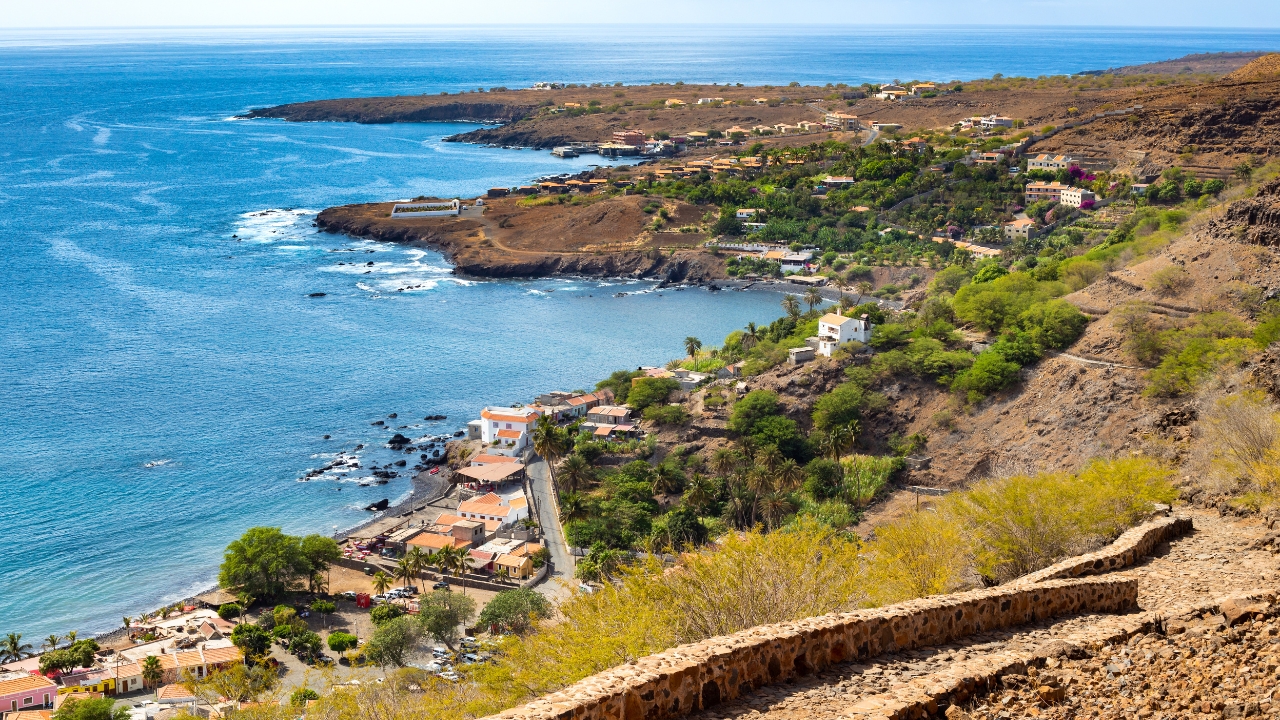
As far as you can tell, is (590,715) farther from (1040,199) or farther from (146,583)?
(1040,199)

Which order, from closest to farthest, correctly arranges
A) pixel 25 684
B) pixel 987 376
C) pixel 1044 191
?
pixel 25 684
pixel 987 376
pixel 1044 191

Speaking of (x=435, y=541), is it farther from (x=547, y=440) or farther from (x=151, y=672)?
(x=151, y=672)

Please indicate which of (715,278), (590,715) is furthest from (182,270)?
(590,715)

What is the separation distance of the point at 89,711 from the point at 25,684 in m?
3.64

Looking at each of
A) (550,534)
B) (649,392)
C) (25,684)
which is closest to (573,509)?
(550,534)

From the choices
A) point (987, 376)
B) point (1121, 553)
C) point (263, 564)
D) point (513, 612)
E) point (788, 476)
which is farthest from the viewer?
point (987, 376)

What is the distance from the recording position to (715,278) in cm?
8900

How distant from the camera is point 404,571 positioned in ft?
127

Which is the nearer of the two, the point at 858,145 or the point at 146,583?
the point at 146,583

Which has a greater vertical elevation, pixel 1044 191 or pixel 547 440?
pixel 1044 191

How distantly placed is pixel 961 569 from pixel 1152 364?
22.9 m

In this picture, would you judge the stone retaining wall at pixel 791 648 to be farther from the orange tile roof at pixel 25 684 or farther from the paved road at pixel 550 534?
the orange tile roof at pixel 25 684

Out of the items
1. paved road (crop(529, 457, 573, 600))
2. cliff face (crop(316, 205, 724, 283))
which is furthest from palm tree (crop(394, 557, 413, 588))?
cliff face (crop(316, 205, 724, 283))

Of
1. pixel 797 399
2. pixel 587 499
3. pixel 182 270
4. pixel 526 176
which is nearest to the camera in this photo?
pixel 587 499
